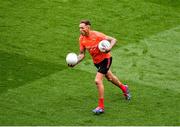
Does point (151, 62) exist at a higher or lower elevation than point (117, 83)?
lower

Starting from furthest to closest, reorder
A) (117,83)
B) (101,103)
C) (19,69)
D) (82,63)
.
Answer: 1. (82,63)
2. (19,69)
3. (117,83)
4. (101,103)


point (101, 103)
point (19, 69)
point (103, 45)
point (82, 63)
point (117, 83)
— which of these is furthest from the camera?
point (82, 63)

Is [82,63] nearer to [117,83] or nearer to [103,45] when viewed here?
[117,83]

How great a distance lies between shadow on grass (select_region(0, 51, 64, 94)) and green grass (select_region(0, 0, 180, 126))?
0.08ft

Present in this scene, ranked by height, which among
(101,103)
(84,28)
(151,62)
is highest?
(84,28)

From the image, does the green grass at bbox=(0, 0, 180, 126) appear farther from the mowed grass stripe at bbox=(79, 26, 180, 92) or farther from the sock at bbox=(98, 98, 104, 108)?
the sock at bbox=(98, 98, 104, 108)

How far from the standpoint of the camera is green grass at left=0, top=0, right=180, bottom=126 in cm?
1174

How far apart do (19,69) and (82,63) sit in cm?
184

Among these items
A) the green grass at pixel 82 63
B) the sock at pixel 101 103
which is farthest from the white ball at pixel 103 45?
the green grass at pixel 82 63

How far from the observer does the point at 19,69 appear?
14.2m

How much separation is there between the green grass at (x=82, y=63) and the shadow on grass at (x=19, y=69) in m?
0.03

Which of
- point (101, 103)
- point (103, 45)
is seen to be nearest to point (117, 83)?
point (101, 103)

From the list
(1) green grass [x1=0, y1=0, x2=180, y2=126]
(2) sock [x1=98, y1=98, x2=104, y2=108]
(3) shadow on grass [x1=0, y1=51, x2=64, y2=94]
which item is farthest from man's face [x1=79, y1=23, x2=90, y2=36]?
(3) shadow on grass [x1=0, y1=51, x2=64, y2=94]

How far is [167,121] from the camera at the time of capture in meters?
11.3
